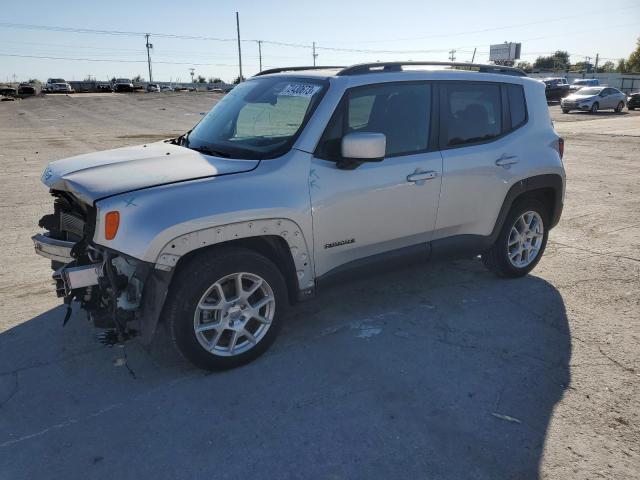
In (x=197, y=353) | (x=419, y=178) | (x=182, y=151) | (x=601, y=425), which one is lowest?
(x=601, y=425)

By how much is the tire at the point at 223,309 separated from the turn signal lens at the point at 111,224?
1.48 ft

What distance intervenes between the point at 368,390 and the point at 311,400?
37 centimetres

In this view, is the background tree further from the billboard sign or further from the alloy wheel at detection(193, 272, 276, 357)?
the alloy wheel at detection(193, 272, 276, 357)

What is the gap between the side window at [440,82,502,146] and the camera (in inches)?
166

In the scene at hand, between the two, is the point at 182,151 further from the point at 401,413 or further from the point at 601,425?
the point at 601,425

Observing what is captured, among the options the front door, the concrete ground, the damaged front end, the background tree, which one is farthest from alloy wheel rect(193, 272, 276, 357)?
the background tree

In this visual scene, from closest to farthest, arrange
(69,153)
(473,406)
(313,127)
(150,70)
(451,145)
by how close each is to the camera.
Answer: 1. (473,406)
2. (313,127)
3. (451,145)
4. (69,153)
5. (150,70)

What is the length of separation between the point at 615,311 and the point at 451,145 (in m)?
1.98

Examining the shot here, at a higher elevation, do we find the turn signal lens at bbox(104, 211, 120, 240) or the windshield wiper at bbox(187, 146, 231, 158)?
the windshield wiper at bbox(187, 146, 231, 158)

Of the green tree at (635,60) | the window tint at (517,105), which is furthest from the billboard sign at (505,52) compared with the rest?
the window tint at (517,105)

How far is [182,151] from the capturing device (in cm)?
395

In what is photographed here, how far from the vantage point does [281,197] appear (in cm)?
333

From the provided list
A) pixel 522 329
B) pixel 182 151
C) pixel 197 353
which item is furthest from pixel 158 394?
pixel 522 329

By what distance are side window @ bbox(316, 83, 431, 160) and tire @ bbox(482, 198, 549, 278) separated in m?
1.33
